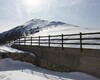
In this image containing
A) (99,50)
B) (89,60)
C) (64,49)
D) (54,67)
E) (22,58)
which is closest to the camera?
(99,50)

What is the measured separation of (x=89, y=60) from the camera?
44.5ft

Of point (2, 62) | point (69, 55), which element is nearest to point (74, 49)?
point (69, 55)

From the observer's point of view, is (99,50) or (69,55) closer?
(99,50)

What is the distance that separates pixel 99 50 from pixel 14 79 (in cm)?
545

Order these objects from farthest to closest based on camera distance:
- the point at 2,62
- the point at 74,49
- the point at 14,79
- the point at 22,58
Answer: the point at 22,58 → the point at 2,62 → the point at 74,49 → the point at 14,79

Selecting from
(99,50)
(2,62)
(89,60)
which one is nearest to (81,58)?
(89,60)

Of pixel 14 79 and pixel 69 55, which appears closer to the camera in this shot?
pixel 14 79

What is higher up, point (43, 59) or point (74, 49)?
point (74, 49)

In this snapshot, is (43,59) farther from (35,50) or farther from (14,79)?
(14,79)

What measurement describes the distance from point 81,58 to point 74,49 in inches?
44.1

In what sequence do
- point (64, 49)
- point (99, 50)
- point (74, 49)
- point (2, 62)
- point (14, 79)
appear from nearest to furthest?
point (14, 79) < point (99, 50) < point (74, 49) < point (64, 49) < point (2, 62)

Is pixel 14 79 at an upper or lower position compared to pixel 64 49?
lower

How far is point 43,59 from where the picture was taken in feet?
66.9

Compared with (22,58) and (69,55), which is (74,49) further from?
(22,58)
